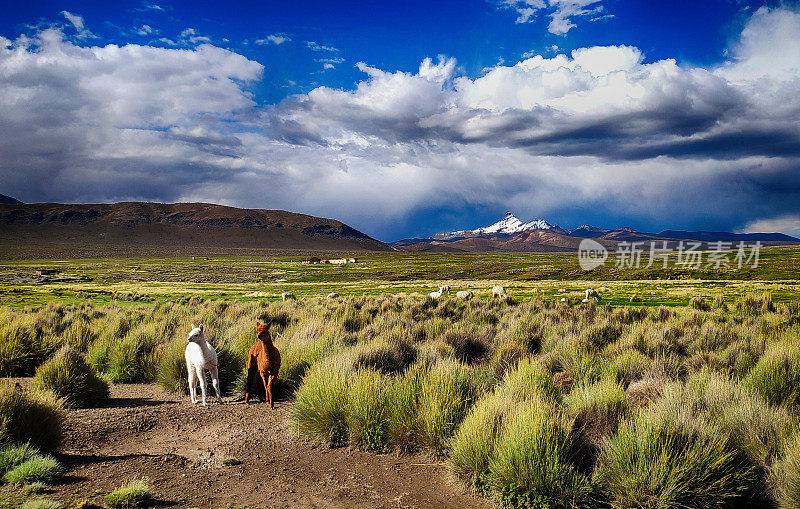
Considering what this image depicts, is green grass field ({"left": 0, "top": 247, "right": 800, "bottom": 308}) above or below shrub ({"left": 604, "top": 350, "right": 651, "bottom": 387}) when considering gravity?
below

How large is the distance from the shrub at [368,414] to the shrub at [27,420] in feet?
13.0

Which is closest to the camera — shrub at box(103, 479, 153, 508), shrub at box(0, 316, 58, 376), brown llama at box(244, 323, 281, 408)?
shrub at box(103, 479, 153, 508)

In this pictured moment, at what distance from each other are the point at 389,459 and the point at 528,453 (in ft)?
7.25

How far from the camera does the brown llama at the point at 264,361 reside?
8.10 meters

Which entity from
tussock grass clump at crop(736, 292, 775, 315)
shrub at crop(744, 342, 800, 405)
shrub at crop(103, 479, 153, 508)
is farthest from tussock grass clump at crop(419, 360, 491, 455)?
tussock grass clump at crop(736, 292, 775, 315)

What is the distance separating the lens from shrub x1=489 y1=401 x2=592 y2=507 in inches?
188

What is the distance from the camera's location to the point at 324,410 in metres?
7.02

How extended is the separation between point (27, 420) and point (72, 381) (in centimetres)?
274

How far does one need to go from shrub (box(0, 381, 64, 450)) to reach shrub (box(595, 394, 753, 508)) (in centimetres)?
686

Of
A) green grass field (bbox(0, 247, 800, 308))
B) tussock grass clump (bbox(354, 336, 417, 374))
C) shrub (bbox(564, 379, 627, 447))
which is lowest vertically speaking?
green grass field (bbox(0, 247, 800, 308))

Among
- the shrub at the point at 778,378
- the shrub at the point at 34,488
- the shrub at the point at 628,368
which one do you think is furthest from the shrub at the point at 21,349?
the shrub at the point at 778,378

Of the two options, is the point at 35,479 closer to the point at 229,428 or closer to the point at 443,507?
the point at 229,428

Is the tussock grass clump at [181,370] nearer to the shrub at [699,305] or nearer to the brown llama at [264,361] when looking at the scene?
the brown llama at [264,361]

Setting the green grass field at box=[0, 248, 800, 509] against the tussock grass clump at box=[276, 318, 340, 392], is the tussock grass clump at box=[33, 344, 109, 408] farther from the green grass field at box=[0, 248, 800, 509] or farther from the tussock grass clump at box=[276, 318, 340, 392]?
the tussock grass clump at box=[276, 318, 340, 392]
